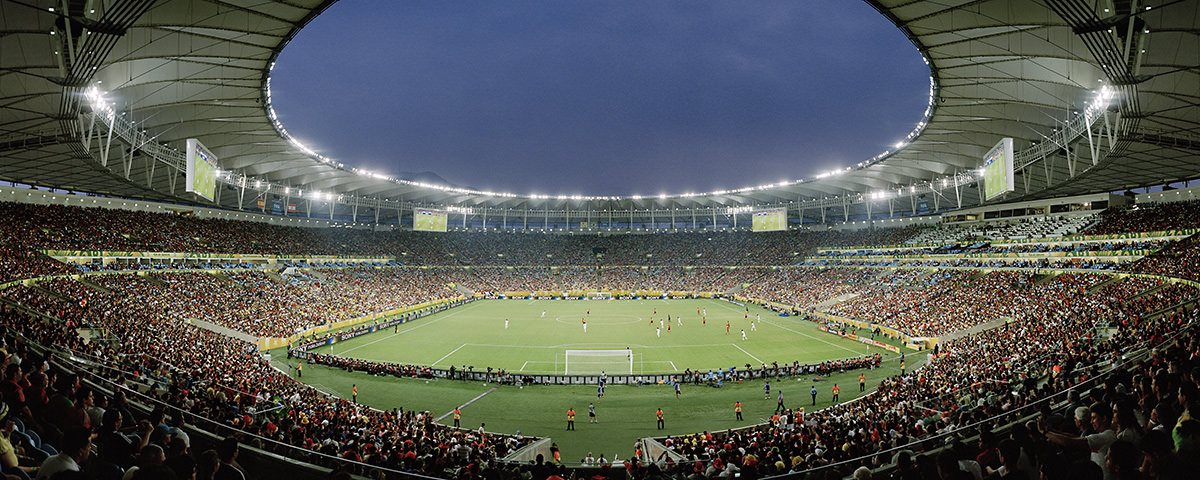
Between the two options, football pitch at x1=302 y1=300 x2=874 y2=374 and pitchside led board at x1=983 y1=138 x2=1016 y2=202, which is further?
football pitch at x1=302 y1=300 x2=874 y2=374

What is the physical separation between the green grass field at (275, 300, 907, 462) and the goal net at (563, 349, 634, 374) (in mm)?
602

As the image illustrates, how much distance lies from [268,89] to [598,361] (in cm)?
2398

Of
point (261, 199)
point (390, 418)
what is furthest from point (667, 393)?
point (261, 199)

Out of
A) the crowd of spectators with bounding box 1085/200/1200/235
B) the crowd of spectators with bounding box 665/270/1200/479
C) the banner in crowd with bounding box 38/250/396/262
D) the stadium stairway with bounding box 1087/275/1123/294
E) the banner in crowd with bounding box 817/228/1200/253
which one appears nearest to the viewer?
the crowd of spectators with bounding box 665/270/1200/479

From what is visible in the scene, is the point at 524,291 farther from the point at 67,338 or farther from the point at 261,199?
the point at 67,338

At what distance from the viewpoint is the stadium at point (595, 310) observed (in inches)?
346

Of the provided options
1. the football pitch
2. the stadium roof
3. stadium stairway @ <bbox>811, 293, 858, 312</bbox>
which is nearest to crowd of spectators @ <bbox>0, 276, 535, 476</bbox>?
the stadium roof

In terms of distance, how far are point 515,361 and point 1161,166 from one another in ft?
155

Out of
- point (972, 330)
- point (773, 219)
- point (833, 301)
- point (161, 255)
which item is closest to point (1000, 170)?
point (972, 330)

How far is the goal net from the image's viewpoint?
28.9m

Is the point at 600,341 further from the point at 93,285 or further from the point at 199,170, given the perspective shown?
the point at 93,285

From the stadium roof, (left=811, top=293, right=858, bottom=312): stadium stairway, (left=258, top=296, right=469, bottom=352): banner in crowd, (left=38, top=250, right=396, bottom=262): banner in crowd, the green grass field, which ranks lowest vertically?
the green grass field

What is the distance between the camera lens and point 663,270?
81688 mm

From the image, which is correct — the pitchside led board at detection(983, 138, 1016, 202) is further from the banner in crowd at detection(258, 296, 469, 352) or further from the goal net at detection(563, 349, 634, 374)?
the banner in crowd at detection(258, 296, 469, 352)
